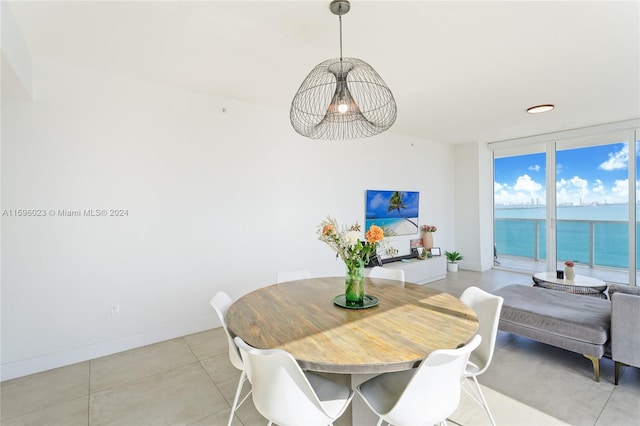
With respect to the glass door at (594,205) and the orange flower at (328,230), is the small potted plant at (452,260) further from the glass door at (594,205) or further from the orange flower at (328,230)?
the orange flower at (328,230)

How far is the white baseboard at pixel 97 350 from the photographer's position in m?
2.55

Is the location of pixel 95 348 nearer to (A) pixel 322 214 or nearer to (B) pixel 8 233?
(B) pixel 8 233

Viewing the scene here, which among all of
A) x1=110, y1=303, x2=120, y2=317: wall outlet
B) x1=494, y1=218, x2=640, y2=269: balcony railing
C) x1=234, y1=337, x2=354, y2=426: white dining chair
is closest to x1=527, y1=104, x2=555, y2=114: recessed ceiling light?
x1=494, y1=218, x2=640, y2=269: balcony railing

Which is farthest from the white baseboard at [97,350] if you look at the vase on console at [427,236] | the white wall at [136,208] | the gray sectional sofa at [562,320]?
the vase on console at [427,236]

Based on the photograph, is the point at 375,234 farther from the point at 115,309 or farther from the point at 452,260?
the point at 452,260

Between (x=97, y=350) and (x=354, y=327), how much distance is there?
271 centimetres

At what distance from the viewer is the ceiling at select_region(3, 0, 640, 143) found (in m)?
2.03

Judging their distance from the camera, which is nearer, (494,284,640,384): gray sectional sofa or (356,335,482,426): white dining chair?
(356,335,482,426): white dining chair

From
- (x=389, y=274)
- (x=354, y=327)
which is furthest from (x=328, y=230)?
(x=389, y=274)

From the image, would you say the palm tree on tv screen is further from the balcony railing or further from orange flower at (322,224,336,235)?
orange flower at (322,224,336,235)

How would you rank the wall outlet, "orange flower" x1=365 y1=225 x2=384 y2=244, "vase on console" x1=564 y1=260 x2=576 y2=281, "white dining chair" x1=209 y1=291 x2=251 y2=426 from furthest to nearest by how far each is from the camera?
1. "vase on console" x1=564 y1=260 x2=576 y2=281
2. the wall outlet
3. "orange flower" x1=365 y1=225 x2=384 y2=244
4. "white dining chair" x1=209 y1=291 x2=251 y2=426

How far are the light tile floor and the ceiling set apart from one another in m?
2.72

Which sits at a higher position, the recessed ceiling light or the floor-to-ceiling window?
the recessed ceiling light

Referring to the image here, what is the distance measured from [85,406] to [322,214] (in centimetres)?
315
